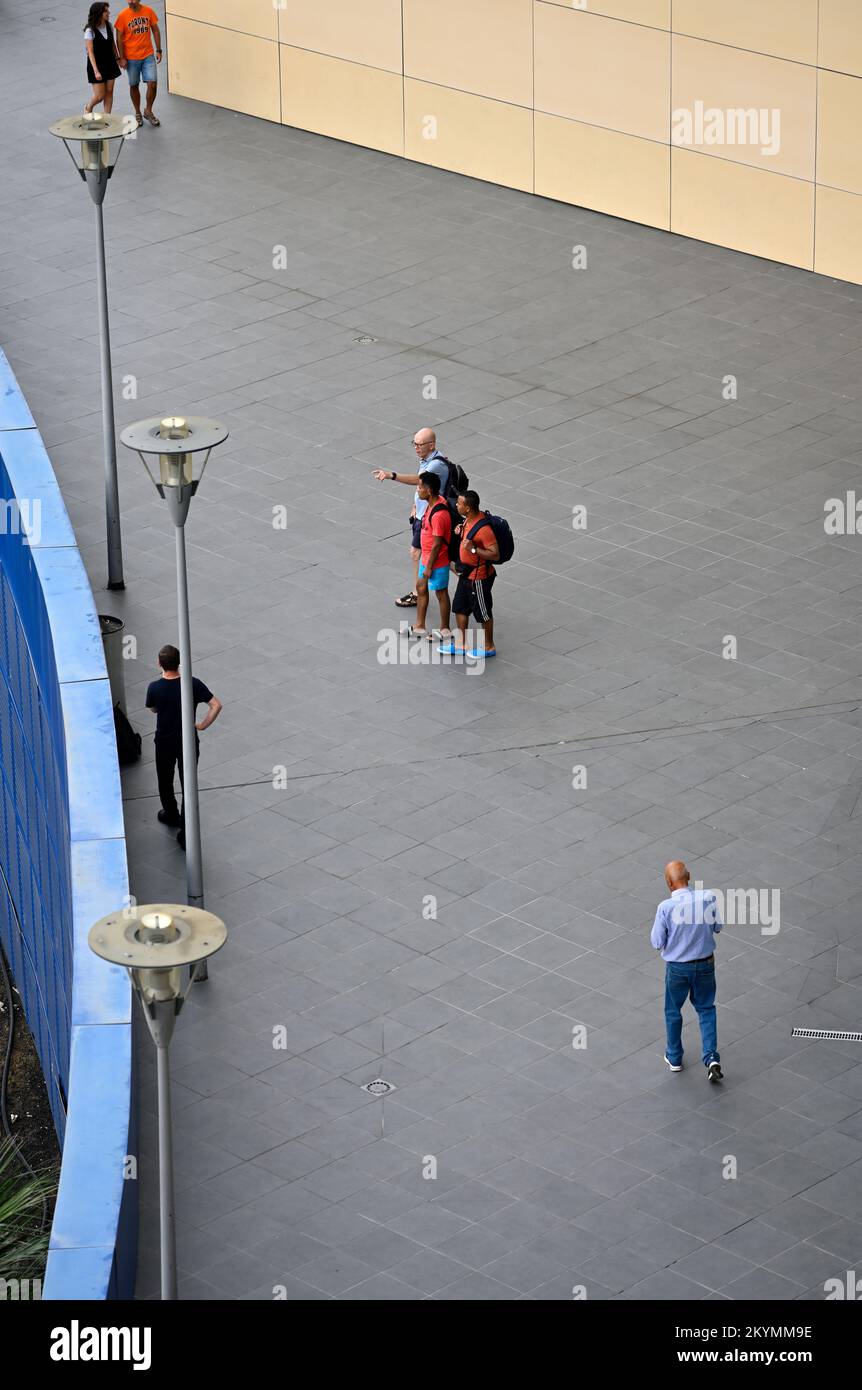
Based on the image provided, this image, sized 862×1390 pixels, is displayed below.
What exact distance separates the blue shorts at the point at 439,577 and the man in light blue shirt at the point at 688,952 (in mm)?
5151

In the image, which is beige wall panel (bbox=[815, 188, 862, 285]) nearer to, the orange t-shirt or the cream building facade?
the cream building facade

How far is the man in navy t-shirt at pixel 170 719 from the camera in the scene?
15359 mm

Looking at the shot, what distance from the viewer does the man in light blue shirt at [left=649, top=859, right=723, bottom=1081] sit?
1305 cm

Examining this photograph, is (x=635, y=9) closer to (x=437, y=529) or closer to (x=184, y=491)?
(x=437, y=529)

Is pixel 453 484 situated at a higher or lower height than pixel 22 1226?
higher

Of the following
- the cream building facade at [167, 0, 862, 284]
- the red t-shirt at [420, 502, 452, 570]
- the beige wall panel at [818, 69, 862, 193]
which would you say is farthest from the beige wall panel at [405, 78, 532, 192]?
the red t-shirt at [420, 502, 452, 570]

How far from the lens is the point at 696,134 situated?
24688 millimetres

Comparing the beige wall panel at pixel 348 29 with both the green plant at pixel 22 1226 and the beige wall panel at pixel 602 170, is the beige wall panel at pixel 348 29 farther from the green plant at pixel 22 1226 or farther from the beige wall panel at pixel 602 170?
the green plant at pixel 22 1226

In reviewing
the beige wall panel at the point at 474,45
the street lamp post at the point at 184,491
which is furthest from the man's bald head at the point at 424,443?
the beige wall panel at the point at 474,45

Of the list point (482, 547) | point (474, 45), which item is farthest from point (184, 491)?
point (474, 45)

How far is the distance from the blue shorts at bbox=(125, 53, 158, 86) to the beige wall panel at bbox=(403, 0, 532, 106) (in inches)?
144

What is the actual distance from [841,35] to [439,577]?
8702mm

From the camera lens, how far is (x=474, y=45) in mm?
26484

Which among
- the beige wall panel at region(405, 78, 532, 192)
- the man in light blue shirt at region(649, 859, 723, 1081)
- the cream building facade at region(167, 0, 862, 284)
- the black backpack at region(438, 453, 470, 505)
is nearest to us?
the man in light blue shirt at region(649, 859, 723, 1081)
